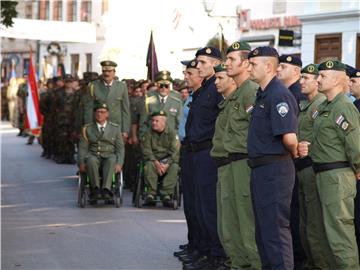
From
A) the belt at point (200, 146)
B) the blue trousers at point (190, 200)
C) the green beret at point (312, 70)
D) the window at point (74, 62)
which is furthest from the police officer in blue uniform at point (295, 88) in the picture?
the window at point (74, 62)

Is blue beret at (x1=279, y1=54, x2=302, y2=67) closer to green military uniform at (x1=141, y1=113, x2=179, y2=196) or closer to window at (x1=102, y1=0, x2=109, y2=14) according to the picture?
green military uniform at (x1=141, y1=113, x2=179, y2=196)

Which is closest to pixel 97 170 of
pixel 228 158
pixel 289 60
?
pixel 289 60

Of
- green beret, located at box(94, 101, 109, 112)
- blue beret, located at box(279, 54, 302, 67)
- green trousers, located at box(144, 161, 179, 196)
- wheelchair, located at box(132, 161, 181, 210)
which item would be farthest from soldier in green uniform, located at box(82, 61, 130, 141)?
blue beret, located at box(279, 54, 302, 67)

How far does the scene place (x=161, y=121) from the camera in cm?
1714

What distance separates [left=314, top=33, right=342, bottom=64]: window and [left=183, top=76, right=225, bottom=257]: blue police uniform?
2197 centimetres

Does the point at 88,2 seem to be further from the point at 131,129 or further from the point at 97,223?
the point at 97,223

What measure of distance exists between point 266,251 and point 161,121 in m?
7.83

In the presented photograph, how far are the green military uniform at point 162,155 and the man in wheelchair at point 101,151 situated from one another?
1.59ft

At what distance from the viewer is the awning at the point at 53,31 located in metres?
39.7

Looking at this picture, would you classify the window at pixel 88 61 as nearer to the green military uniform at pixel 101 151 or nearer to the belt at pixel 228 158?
the green military uniform at pixel 101 151

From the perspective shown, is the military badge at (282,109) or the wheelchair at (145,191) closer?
the military badge at (282,109)

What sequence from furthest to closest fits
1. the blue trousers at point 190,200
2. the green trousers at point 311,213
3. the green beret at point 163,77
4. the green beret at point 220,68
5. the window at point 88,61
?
the window at point 88,61 → the green beret at point 163,77 → the blue trousers at point 190,200 → the green beret at point 220,68 → the green trousers at point 311,213

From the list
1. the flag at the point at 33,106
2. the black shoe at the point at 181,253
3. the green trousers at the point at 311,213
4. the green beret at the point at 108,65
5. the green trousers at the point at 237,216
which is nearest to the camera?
the green trousers at the point at 237,216

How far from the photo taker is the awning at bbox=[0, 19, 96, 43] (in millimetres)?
39719
